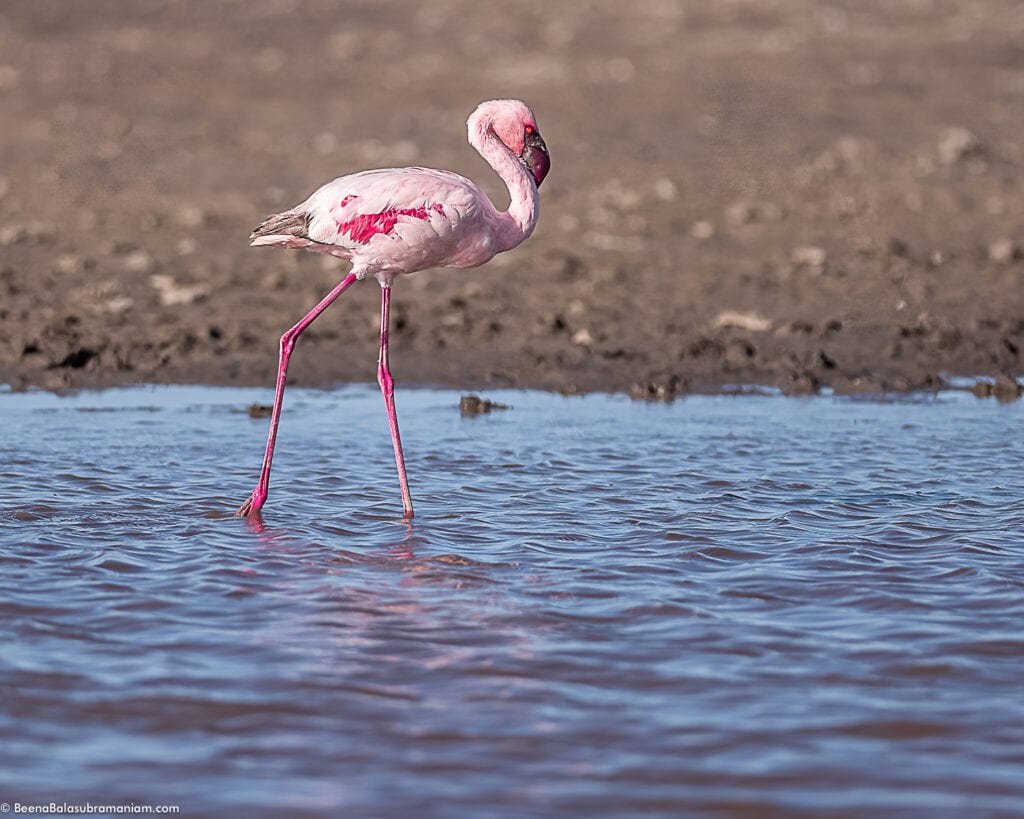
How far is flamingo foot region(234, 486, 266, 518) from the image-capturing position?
629cm

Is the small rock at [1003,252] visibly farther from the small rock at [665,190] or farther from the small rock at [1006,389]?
the small rock at [1006,389]

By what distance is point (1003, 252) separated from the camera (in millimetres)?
13219

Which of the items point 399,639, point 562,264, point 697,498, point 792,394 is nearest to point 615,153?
point 562,264

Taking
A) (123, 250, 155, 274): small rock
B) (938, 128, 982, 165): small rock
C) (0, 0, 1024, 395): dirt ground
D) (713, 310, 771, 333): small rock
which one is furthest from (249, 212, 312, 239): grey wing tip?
(938, 128, 982, 165): small rock

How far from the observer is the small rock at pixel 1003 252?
1316cm

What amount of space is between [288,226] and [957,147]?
37.6 feet

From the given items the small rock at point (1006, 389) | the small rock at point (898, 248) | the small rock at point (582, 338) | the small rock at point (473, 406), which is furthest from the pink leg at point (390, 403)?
the small rock at point (898, 248)

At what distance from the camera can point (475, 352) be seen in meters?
10.5

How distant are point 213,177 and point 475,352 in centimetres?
660

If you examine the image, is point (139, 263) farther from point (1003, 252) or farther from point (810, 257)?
point (1003, 252)

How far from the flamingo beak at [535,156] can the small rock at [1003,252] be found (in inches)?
286

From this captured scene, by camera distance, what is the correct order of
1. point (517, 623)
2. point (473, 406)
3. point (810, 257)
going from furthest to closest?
point (810, 257)
point (473, 406)
point (517, 623)

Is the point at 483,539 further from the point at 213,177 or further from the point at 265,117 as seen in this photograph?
the point at 265,117

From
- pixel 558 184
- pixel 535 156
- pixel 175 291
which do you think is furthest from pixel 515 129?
pixel 558 184
